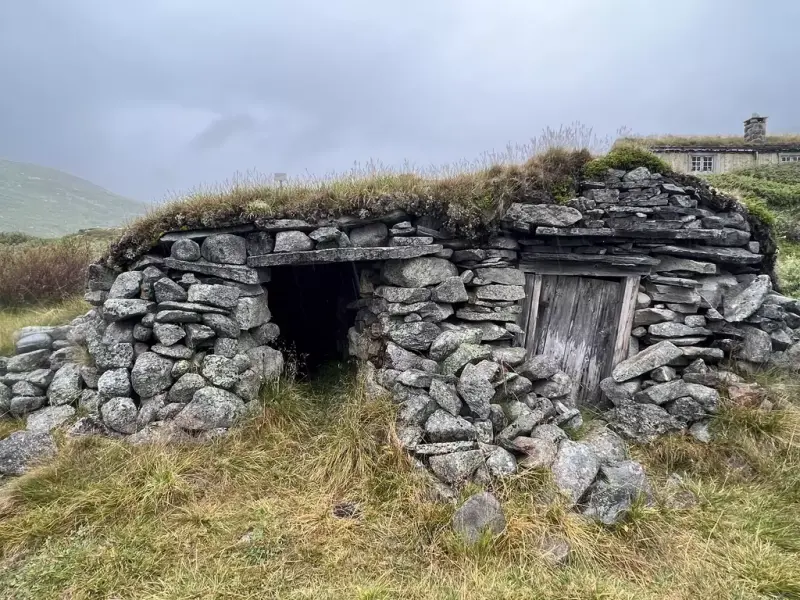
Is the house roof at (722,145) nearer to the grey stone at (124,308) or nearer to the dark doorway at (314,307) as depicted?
the dark doorway at (314,307)

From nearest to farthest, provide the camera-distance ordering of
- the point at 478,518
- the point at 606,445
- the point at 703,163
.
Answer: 1. the point at 478,518
2. the point at 606,445
3. the point at 703,163

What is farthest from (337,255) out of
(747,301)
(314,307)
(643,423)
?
(747,301)

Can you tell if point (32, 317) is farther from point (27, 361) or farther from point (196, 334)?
point (196, 334)

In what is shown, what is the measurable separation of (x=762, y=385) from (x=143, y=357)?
6918mm

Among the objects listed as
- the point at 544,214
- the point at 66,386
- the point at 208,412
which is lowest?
the point at 208,412

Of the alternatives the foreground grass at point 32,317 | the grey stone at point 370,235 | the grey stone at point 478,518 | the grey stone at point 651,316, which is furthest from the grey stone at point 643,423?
the foreground grass at point 32,317

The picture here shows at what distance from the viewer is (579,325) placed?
6.14m

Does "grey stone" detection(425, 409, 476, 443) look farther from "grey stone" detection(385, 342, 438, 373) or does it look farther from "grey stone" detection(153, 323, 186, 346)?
"grey stone" detection(153, 323, 186, 346)

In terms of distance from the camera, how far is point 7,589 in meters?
3.36

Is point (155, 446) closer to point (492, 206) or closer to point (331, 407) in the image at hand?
point (331, 407)

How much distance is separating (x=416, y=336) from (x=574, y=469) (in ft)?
6.99

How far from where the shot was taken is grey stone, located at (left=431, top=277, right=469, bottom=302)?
5535 mm

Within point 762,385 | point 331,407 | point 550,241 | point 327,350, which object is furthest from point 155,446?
point 762,385

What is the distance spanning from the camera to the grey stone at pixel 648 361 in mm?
5445
